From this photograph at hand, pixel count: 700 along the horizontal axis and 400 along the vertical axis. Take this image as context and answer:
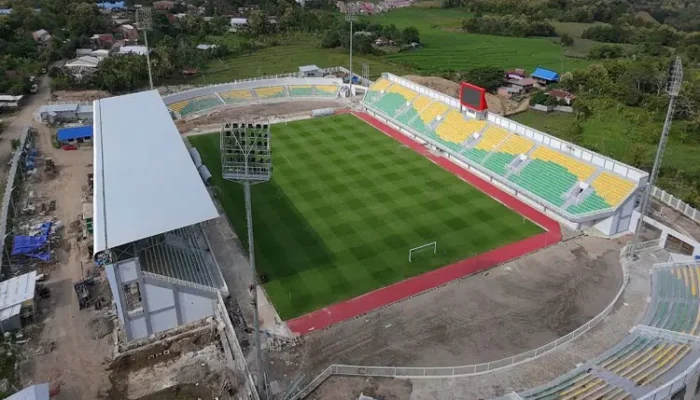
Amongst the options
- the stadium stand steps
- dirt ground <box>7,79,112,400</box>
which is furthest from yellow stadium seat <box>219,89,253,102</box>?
dirt ground <box>7,79,112,400</box>

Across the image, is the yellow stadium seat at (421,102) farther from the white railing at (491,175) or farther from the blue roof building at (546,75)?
Result: the blue roof building at (546,75)

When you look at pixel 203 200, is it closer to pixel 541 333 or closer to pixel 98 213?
pixel 98 213

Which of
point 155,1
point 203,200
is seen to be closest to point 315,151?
point 203,200

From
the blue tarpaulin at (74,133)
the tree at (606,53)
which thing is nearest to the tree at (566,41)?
the tree at (606,53)

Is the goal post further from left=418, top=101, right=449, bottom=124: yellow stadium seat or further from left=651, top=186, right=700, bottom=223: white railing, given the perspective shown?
left=418, top=101, right=449, bottom=124: yellow stadium seat

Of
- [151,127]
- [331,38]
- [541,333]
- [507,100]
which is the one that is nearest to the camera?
[541,333]

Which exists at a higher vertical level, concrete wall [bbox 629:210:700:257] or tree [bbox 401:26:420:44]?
tree [bbox 401:26:420:44]
